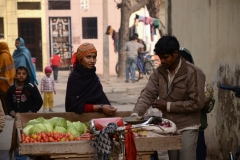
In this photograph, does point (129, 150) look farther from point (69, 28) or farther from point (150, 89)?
point (69, 28)

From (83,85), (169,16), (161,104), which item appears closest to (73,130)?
(161,104)

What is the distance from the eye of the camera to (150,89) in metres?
5.30

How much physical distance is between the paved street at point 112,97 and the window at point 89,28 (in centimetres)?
443

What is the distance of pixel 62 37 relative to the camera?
2997 centimetres

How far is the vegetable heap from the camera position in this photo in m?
4.53

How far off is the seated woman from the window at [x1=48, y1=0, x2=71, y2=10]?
23.9 meters

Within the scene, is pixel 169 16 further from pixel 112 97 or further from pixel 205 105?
pixel 112 97

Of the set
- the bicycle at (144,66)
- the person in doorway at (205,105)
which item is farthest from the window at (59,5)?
the person in doorway at (205,105)

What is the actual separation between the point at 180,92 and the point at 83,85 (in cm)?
112

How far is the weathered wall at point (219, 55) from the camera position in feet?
23.5

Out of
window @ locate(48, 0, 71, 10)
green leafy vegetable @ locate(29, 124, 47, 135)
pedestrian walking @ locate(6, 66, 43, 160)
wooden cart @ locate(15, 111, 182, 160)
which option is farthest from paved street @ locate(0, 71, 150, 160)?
window @ locate(48, 0, 71, 10)

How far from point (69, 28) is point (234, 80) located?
75.5 ft

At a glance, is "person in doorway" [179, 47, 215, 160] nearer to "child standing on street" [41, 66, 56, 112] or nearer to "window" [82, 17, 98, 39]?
"child standing on street" [41, 66, 56, 112]

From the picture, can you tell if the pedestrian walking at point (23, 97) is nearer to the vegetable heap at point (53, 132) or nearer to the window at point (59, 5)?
the vegetable heap at point (53, 132)
